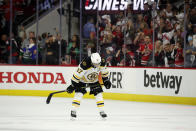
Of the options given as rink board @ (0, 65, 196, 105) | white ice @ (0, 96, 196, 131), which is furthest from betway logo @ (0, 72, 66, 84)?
white ice @ (0, 96, 196, 131)

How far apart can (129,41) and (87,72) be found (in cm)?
442

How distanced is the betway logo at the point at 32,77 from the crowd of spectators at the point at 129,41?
456 millimetres

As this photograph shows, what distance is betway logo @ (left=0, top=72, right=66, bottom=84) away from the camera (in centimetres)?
1169

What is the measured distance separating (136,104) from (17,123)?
152 inches

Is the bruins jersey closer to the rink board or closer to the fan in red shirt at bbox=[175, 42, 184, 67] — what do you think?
the rink board

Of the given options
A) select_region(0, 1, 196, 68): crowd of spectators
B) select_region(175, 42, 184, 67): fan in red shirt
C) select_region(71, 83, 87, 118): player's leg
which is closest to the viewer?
select_region(71, 83, 87, 118): player's leg

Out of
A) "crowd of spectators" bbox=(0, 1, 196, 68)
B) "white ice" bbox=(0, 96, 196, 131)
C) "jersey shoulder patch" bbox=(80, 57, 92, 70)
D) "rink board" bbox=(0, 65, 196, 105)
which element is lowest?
"white ice" bbox=(0, 96, 196, 131)

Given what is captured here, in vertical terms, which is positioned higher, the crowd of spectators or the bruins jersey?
the crowd of spectators

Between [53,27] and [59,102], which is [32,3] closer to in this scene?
[53,27]

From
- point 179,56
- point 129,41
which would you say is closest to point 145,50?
point 129,41

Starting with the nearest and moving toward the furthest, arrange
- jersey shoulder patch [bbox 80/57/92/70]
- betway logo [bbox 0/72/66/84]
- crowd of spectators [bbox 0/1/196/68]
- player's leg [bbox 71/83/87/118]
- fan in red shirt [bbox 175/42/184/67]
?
jersey shoulder patch [bbox 80/57/92/70] < player's leg [bbox 71/83/87/118] < fan in red shirt [bbox 175/42/184/67] < crowd of spectators [bbox 0/1/196/68] < betway logo [bbox 0/72/66/84]

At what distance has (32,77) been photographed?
38.7ft

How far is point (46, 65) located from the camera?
38.5 ft

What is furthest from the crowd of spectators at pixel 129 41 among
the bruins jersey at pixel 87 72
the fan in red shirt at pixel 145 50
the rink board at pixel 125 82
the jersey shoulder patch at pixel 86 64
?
the jersey shoulder patch at pixel 86 64
